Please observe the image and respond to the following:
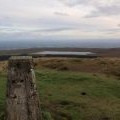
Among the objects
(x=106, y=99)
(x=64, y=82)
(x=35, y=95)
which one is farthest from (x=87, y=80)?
(x=35, y=95)

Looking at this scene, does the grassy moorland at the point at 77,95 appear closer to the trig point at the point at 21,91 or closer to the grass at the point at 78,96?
the grass at the point at 78,96

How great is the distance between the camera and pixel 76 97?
51.1ft

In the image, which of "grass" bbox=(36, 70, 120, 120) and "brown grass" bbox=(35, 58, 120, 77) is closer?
"grass" bbox=(36, 70, 120, 120)

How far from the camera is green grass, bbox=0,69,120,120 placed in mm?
12523

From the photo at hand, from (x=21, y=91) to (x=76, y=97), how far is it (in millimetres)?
9086

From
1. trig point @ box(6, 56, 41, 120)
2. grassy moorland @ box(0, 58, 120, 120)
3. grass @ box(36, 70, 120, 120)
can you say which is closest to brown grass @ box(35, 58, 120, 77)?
grassy moorland @ box(0, 58, 120, 120)

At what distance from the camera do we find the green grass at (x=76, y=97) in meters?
12.5

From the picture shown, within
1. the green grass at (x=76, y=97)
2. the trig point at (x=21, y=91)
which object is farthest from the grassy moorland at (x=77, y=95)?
the trig point at (x=21, y=91)

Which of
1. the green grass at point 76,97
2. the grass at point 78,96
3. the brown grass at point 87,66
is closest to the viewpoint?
the green grass at point 76,97

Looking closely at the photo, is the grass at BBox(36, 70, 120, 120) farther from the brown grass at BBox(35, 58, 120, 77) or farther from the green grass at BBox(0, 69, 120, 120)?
the brown grass at BBox(35, 58, 120, 77)

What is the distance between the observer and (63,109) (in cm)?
1322

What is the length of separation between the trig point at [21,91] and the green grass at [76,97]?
3.65m

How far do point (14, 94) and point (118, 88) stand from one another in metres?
11.7

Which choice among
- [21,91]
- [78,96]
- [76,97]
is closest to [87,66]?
[78,96]
